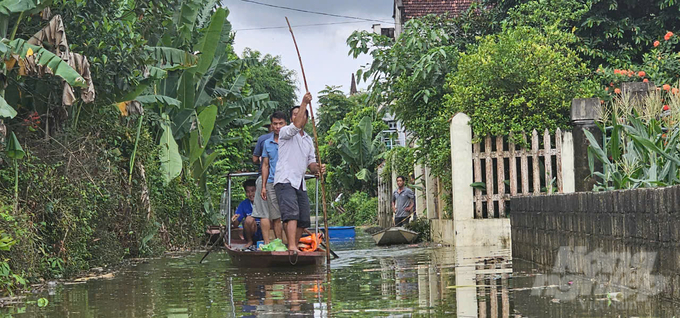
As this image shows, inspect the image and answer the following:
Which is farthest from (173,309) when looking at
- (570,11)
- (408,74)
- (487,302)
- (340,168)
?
(340,168)

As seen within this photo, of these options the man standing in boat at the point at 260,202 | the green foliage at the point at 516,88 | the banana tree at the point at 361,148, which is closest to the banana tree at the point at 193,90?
the man standing in boat at the point at 260,202

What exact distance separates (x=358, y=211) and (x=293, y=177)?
993 inches

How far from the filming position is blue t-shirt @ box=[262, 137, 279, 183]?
12.1m

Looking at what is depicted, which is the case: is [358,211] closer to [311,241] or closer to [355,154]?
[355,154]

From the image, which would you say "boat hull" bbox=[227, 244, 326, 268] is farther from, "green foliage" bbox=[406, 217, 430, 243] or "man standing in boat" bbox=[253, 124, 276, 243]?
"green foliage" bbox=[406, 217, 430, 243]

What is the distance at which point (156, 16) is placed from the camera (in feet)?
46.9

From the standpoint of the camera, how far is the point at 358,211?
120 feet

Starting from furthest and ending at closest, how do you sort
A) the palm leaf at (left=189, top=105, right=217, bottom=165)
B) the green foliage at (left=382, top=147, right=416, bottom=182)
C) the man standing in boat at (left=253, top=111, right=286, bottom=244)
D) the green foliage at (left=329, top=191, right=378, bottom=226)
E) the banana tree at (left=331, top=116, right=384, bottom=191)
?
the green foliage at (left=329, top=191, right=378, bottom=226) → the banana tree at (left=331, top=116, right=384, bottom=191) → the green foliage at (left=382, top=147, right=416, bottom=182) → the palm leaf at (left=189, top=105, right=217, bottom=165) → the man standing in boat at (left=253, top=111, right=286, bottom=244)

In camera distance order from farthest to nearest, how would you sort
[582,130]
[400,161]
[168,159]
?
[400,161], [168,159], [582,130]

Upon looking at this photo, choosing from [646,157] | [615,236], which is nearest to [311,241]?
[646,157]

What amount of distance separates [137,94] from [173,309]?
25.0 feet

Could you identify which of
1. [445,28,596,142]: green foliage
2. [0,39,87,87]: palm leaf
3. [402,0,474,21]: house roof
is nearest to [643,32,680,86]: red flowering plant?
[445,28,596,142]: green foliage

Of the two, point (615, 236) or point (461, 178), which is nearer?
point (615, 236)

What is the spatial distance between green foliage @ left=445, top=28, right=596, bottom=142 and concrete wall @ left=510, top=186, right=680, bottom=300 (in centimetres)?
500
